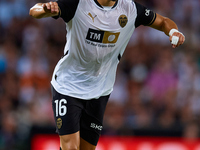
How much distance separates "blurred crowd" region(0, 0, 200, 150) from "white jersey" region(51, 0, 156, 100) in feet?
12.1

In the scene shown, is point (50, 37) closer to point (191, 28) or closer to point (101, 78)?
point (191, 28)

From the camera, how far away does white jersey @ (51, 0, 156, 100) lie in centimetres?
487

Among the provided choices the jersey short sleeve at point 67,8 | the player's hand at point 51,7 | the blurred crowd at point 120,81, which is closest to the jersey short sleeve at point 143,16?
the jersey short sleeve at point 67,8

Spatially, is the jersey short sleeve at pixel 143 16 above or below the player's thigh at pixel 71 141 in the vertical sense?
above

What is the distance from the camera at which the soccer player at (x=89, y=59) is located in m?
4.88

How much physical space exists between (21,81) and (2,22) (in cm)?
229

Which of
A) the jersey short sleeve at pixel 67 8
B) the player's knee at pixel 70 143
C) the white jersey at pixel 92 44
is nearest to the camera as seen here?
the jersey short sleeve at pixel 67 8

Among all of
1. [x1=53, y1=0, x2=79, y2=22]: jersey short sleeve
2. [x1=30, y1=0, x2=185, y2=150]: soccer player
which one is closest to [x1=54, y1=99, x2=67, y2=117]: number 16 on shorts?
[x1=30, y1=0, x2=185, y2=150]: soccer player

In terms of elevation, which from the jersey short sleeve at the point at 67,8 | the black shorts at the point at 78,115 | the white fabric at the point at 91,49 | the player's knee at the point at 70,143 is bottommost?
the player's knee at the point at 70,143

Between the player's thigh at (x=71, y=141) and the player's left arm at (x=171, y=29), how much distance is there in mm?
1581

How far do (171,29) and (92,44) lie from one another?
38.4 inches

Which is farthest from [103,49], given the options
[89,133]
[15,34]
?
[15,34]

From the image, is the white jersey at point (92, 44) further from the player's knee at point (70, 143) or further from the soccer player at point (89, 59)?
the player's knee at point (70, 143)

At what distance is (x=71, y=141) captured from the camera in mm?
5004
